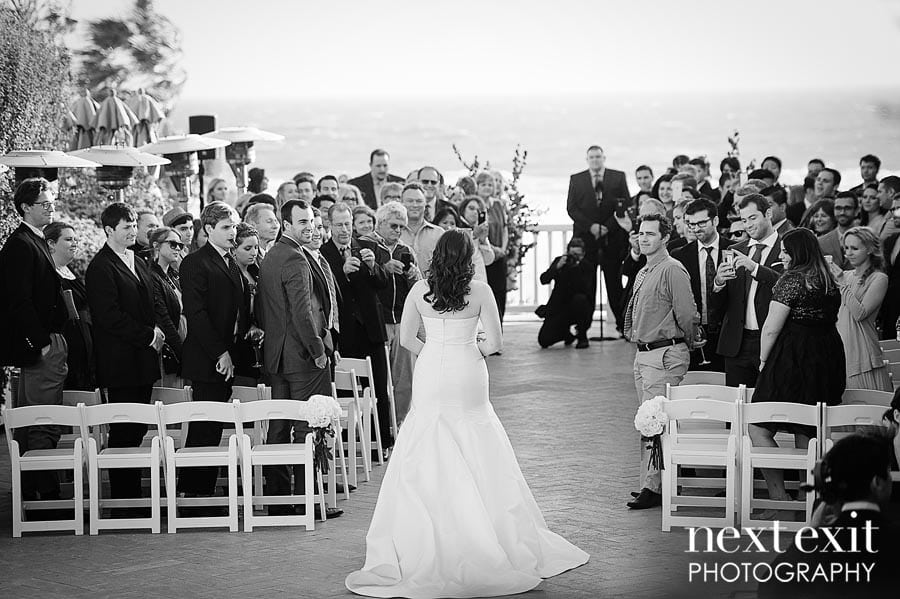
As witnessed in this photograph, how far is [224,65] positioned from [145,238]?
17.0 meters

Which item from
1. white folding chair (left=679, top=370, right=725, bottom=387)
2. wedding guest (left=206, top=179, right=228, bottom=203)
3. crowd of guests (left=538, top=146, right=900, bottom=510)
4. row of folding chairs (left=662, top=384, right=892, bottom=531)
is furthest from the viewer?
wedding guest (left=206, top=179, right=228, bottom=203)

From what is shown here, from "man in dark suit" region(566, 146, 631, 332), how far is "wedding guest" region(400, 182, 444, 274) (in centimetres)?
427

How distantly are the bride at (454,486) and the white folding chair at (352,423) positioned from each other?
1602mm

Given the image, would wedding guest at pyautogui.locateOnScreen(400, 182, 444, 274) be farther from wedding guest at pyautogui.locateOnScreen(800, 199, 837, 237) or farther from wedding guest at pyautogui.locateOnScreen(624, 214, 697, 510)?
wedding guest at pyautogui.locateOnScreen(800, 199, 837, 237)

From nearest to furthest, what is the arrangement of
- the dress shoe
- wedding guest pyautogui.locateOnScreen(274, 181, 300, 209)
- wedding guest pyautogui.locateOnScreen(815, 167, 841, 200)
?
the dress shoe
wedding guest pyautogui.locateOnScreen(274, 181, 300, 209)
wedding guest pyautogui.locateOnScreen(815, 167, 841, 200)

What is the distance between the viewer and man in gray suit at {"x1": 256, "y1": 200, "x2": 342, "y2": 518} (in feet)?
23.5

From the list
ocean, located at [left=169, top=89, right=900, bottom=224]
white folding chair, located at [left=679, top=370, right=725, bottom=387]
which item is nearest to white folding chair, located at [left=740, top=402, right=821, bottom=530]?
white folding chair, located at [left=679, top=370, right=725, bottom=387]

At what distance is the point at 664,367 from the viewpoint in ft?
24.0

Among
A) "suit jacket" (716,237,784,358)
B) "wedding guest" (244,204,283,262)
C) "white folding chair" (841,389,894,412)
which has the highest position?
"wedding guest" (244,204,283,262)

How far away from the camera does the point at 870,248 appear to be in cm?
756

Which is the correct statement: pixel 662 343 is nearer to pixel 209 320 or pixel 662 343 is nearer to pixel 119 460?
pixel 209 320

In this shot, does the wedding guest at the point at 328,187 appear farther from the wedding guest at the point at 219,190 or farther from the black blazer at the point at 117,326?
the black blazer at the point at 117,326

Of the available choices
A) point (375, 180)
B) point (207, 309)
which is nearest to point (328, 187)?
point (375, 180)

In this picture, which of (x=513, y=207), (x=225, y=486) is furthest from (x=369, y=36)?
(x=225, y=486)
